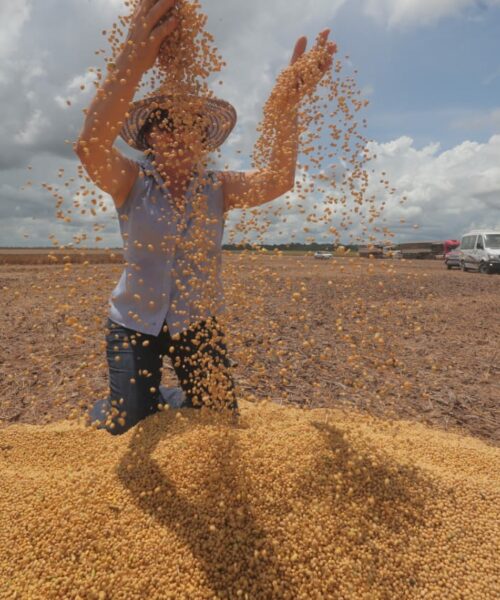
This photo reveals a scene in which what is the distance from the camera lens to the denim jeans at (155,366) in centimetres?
258

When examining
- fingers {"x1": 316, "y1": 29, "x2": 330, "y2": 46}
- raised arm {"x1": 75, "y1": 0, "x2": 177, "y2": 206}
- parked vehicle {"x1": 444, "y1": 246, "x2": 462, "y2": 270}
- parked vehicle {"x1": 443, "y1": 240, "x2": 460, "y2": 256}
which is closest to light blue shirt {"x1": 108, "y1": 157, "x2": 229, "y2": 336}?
raised arm {"x1": 75, "y1": 0, "x2": 177, "y2": 206}

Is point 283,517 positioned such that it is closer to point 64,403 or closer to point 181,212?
point 181,212

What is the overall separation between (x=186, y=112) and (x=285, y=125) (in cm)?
60

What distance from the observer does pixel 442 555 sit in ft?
6.49

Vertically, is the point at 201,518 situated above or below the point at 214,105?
below

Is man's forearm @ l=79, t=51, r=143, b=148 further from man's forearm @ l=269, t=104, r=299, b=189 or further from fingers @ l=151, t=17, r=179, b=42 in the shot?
man's forearm @ l=269, t=104, r=299, b=189

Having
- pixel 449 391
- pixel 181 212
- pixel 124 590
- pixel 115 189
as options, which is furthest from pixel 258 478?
pixel 449 391

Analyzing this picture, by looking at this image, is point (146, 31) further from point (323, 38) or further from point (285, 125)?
point (323, 38)

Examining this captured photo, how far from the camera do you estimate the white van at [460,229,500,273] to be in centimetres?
2012

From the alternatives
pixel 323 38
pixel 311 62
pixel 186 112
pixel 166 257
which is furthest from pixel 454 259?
pixel 186 112

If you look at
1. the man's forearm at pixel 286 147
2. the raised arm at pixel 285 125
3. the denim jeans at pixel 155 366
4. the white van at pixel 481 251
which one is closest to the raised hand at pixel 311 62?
the raised arm at pixel 285 125

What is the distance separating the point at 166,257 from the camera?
100 inches

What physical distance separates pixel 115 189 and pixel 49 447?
1.83 metres

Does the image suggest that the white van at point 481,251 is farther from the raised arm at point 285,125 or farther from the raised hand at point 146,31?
the raised hand at point 146,31
